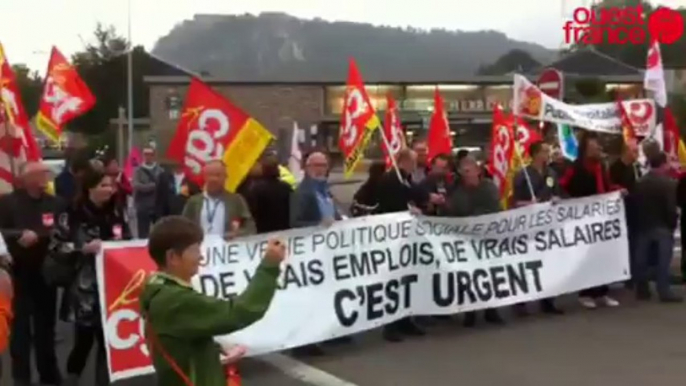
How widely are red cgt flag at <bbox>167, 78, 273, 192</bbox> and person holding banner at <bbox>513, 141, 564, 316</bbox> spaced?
3.29 meters

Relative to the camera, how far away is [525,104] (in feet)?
45.0

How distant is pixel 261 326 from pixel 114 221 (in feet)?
5.13

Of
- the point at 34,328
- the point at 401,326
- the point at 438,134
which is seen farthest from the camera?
the point at 438,134

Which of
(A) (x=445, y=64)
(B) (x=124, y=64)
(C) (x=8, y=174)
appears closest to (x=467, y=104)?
(B) (x=124, y=64)

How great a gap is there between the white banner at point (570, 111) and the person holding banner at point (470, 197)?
8.49 feet

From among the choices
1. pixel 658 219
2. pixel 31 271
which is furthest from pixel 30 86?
pixel 31 271

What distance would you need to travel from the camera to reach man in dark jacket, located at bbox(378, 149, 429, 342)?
35.0ft

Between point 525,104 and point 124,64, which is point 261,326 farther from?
point 124,64

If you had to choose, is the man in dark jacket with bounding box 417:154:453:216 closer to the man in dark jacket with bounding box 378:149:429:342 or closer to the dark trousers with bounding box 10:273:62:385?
the man in dark jacket with bounding box 378:149:429:342

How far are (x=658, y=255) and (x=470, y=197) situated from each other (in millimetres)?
2516

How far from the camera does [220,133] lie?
10.1 m

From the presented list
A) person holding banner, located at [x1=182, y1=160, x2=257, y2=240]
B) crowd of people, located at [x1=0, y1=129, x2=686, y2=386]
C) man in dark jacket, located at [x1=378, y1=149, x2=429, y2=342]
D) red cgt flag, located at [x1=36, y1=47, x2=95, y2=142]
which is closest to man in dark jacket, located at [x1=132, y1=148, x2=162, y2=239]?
red cgt flag, located at [x1=36, y1=47, x2=95, y2=142]

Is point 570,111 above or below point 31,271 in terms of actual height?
above

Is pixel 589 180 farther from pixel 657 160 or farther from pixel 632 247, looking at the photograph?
pixel 632 247
